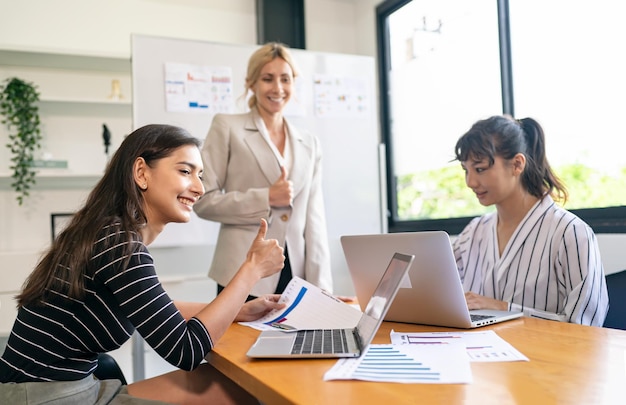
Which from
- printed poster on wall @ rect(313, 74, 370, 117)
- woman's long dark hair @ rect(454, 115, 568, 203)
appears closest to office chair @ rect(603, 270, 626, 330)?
woman's long dark hair @ rect(454, 115, 568, 203)

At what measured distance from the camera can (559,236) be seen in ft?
4.79

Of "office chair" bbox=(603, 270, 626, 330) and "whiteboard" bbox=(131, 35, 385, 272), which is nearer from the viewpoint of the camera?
"office chair" bbox=(603, 270, 626, 330)

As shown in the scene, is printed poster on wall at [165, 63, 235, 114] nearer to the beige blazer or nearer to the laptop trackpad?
the beige blazer

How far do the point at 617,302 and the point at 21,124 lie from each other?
3.00m

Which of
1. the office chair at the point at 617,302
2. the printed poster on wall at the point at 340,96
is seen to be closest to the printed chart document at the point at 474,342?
the office chair at the point at 617,302

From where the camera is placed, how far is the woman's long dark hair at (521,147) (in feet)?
5.40

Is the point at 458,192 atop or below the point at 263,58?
below

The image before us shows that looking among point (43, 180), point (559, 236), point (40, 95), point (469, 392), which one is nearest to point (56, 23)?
point (40, 95)

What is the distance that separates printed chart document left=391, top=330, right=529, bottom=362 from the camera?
962mm

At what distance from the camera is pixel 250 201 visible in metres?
1.97

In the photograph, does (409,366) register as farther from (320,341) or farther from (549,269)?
(549,269)

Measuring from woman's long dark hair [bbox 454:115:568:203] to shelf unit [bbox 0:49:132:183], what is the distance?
7.54ft

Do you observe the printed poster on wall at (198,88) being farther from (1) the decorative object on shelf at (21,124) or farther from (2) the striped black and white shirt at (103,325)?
(2) the striped black and white shirt at (103,325)

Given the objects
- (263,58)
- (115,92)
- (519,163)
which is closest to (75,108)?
(115,92)
